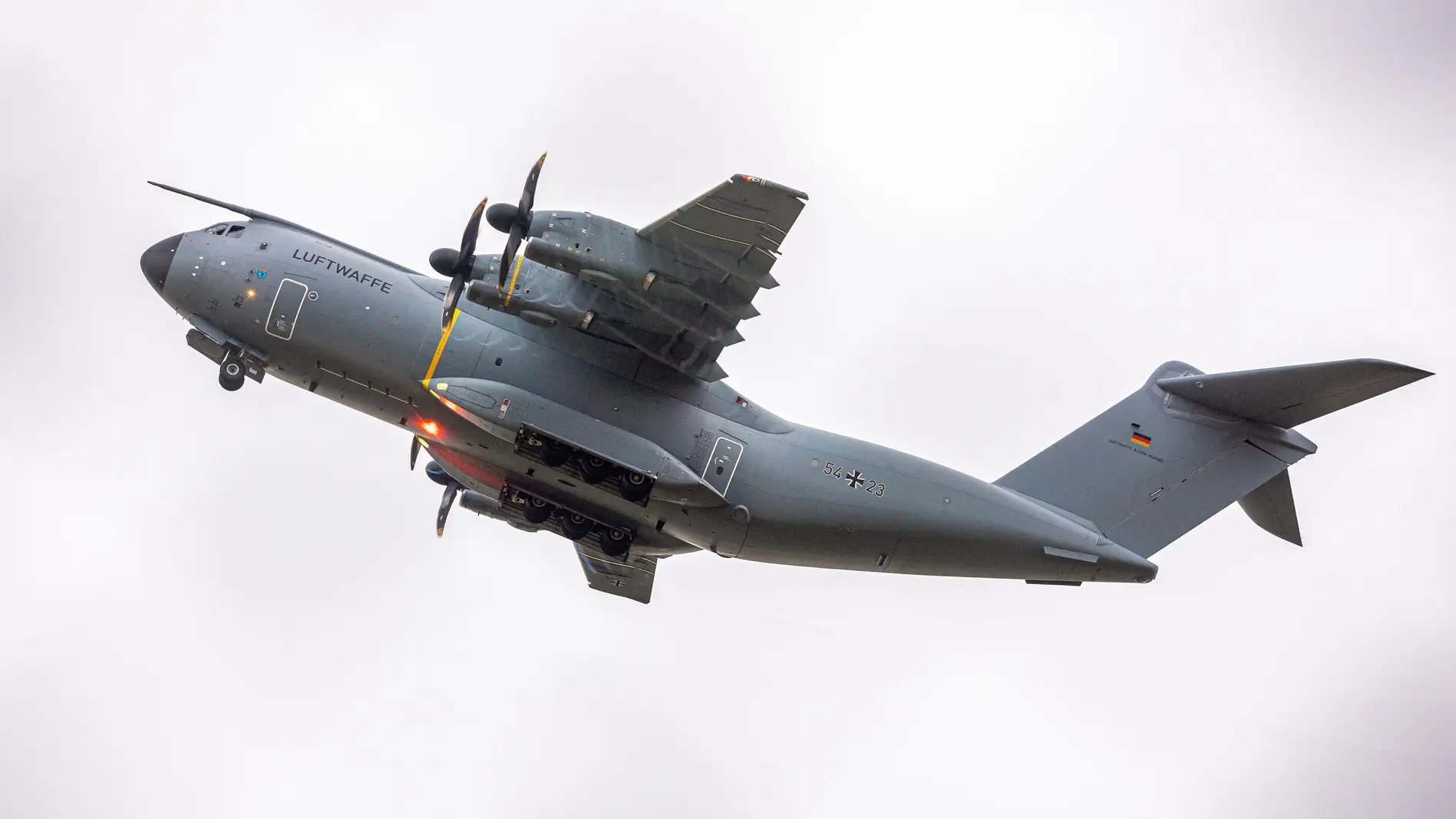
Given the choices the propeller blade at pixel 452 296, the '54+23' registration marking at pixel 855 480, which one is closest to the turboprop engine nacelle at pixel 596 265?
the propeller blade at pixel 452 296

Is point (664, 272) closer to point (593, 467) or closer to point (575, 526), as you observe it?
point (593, 467)

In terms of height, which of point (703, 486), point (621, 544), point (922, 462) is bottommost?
point (621, 544)

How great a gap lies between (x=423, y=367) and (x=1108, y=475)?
367 inches

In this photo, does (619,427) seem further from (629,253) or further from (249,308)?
(249,308)

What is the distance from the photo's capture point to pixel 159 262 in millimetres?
16219

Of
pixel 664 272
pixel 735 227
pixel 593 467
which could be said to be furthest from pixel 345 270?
pixel 735 227

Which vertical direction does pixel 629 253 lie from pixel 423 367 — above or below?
above

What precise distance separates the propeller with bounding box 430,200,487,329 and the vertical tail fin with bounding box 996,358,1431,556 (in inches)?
307

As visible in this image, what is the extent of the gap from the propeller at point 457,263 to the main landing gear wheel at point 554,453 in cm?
195

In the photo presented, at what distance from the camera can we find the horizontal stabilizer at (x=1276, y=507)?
57.5 ft

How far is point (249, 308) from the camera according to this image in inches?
623

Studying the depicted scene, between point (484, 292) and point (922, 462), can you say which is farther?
point (922, 462)

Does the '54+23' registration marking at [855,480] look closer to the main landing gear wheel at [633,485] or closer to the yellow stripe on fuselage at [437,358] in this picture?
the main landing gear wheel at [633,485]

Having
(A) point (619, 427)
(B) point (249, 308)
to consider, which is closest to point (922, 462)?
(A) point (619, 427)
